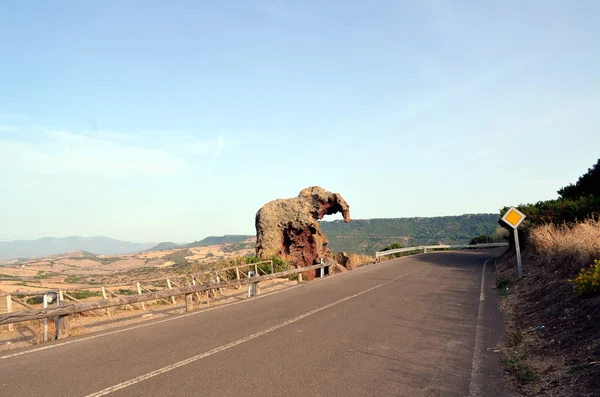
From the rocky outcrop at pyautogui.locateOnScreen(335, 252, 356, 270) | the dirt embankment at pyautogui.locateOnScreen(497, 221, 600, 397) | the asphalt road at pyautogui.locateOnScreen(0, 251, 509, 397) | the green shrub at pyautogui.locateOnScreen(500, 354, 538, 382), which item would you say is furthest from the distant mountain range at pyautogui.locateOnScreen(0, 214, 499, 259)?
the green shrub at pyautogui.locateOnScreen(500, 354, 538, 382)

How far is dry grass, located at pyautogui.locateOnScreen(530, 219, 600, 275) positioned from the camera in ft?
36.6

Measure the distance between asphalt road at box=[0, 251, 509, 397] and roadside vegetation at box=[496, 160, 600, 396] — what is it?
440mm

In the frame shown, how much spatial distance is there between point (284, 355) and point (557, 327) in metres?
5.12

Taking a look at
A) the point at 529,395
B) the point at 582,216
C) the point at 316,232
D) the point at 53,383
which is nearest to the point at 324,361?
the point at 529,395

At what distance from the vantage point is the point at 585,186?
30.4 meters

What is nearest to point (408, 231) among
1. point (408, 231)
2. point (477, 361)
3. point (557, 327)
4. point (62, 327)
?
point (408, 231)

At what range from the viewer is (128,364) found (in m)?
6.72

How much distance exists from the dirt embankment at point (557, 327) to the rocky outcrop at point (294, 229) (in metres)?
14.1

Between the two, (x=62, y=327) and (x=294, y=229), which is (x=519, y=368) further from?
(x=294, y=229)

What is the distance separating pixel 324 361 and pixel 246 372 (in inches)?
50.8

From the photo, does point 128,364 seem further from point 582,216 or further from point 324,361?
point 582,216

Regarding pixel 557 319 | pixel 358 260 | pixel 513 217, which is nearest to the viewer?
pixel 557 319

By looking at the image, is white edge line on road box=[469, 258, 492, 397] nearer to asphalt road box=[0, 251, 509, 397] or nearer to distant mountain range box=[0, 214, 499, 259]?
asphalt road box=[0, 251, 509, 397]

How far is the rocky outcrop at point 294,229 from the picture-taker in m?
→ 26.6
